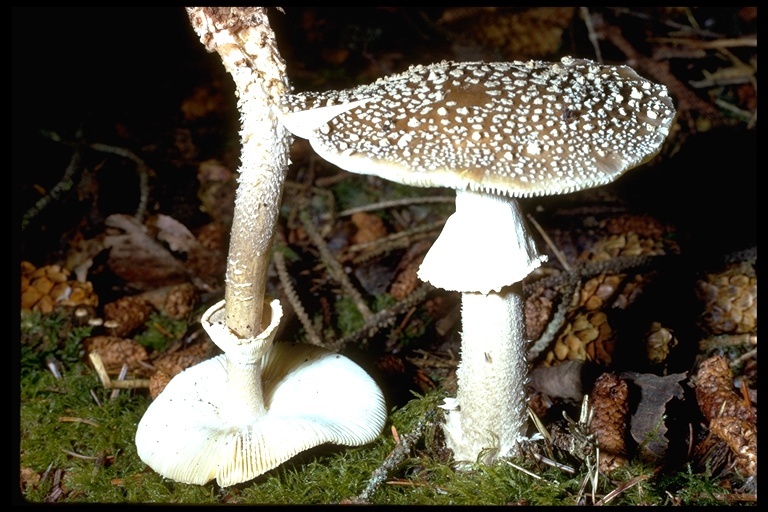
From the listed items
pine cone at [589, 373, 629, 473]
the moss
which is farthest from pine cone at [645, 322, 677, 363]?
the moss

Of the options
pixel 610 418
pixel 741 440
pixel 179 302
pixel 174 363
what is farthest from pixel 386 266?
pixel 741 440

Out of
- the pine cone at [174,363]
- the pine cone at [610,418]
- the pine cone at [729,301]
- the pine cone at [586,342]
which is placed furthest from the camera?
the pine cone at [729,301]

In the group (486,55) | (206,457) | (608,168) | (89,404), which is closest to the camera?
(608,168)

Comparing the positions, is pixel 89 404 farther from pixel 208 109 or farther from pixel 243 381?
pixel 208 109

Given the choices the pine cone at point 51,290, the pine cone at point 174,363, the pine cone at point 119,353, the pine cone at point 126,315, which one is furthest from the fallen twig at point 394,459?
the pine cone at point 51,290

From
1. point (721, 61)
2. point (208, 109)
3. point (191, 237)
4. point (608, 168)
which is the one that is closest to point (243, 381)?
point (608, 168)

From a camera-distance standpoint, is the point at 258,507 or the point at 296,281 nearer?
the point at 258,507

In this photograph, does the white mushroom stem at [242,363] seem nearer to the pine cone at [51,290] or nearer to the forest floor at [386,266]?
the forest floor at [386,266]
